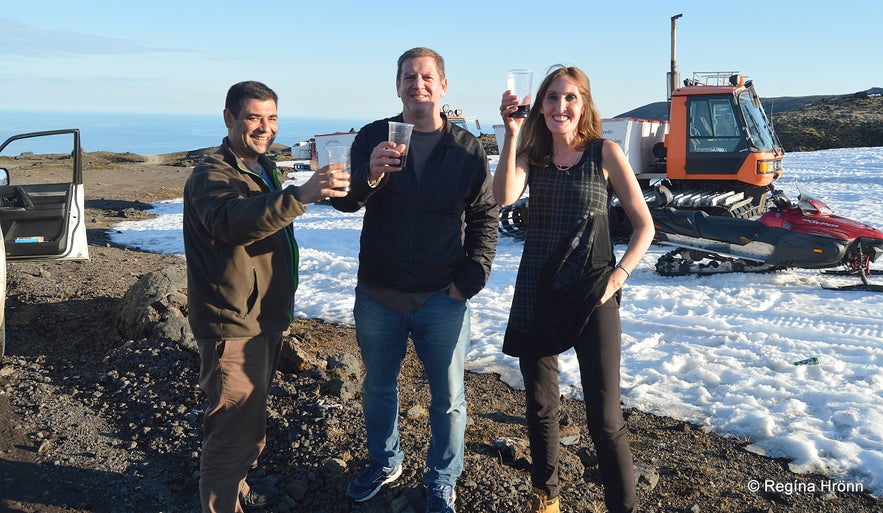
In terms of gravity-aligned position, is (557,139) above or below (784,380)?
above

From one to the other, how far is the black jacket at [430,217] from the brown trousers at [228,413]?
63cm

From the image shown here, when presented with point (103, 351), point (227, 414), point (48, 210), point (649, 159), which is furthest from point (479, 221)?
point (649, 159)

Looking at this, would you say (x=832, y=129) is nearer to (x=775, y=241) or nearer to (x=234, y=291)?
(x=775, y=241)

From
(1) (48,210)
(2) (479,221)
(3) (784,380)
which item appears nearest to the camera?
(2) (479,221)

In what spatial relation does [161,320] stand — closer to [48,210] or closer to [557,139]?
[48,210]

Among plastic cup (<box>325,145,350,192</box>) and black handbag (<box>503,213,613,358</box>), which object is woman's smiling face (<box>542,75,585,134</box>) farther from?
plastic cup (<box>325,145,350,192</box>)

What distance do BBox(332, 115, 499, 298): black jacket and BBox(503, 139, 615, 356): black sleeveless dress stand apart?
195 mm

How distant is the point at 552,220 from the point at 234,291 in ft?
4.37

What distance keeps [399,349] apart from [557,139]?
1.16 metres

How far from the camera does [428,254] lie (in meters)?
3.05

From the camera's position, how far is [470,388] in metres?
5.38

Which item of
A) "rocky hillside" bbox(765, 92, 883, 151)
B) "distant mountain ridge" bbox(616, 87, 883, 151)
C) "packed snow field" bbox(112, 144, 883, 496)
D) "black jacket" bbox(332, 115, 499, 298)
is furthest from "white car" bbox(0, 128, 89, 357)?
"rocky hillside" bbox(765, 92, 883, 151)

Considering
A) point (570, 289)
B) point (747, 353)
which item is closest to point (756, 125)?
point (747, 353)

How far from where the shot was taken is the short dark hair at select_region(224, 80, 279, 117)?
2.78m
